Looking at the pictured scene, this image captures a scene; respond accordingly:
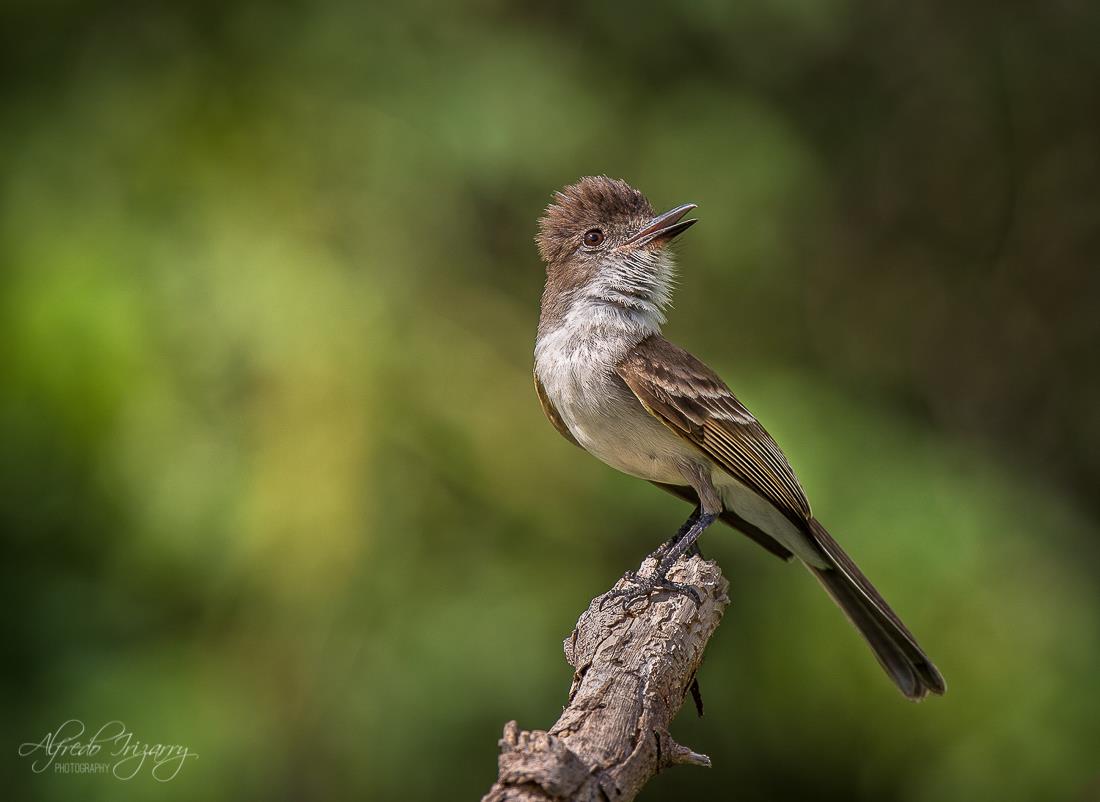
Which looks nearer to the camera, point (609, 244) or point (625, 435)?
point (625, 435)

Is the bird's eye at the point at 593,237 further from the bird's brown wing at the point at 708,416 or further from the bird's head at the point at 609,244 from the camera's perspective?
the bird's brown wing at the point at 708,416

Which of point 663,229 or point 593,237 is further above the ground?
point 593,237

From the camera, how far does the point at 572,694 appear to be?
10.5 feet

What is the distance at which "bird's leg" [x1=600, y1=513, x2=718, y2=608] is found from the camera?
12.4ft

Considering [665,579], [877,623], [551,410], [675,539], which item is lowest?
[877,623]

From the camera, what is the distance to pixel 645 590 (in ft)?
12.7

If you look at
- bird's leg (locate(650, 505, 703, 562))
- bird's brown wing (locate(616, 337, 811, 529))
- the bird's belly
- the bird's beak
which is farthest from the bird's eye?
bird's leg (locate(650, 505, 703, 562))

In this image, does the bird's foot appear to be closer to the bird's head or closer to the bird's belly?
the bird's belly

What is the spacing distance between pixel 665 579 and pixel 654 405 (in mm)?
656

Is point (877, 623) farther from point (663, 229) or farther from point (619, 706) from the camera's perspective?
point (619, 706)

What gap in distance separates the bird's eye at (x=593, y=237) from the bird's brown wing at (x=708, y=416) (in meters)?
0.51

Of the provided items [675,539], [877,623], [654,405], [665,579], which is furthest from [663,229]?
[877,623]

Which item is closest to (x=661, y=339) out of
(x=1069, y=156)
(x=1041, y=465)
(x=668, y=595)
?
(x=668, y=595)

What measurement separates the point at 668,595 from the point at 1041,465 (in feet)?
13.5
